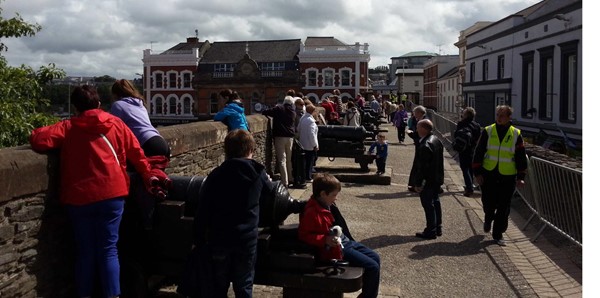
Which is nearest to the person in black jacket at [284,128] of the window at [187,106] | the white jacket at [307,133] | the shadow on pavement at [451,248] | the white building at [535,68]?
the white jacket at [307,133]

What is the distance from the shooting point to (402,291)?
5.30 metres

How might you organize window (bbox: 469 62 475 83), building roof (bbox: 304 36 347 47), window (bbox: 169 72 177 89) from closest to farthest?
1. window (bbox: 469 62 475 83)
2. building roof (bbox: 304 36 347 47)
3. window (bbox: 169 72 177 89)

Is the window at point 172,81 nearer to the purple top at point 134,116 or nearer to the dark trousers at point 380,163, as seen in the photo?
the dark trousers at point 380,163

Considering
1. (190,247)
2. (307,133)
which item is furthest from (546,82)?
(190,247)

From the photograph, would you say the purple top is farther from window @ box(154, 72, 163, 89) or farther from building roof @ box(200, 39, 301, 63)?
window @ box(154, 72, 163, 89)

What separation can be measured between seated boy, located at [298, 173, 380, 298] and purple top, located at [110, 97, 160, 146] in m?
1.58

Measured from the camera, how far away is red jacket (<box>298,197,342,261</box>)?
423 cm

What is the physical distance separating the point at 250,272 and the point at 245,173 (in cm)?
72

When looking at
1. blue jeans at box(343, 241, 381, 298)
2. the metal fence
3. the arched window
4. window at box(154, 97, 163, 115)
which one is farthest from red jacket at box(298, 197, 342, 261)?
window at box(154, 97, 163, 115)

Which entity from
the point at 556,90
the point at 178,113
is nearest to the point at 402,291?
the point at 556,90

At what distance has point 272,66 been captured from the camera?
2426 inches

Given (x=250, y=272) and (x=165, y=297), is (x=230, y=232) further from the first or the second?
(x=165, y=297)

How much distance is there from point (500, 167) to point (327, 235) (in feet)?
11.8

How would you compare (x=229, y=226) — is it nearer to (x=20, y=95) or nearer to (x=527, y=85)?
(x=20, y=95)
